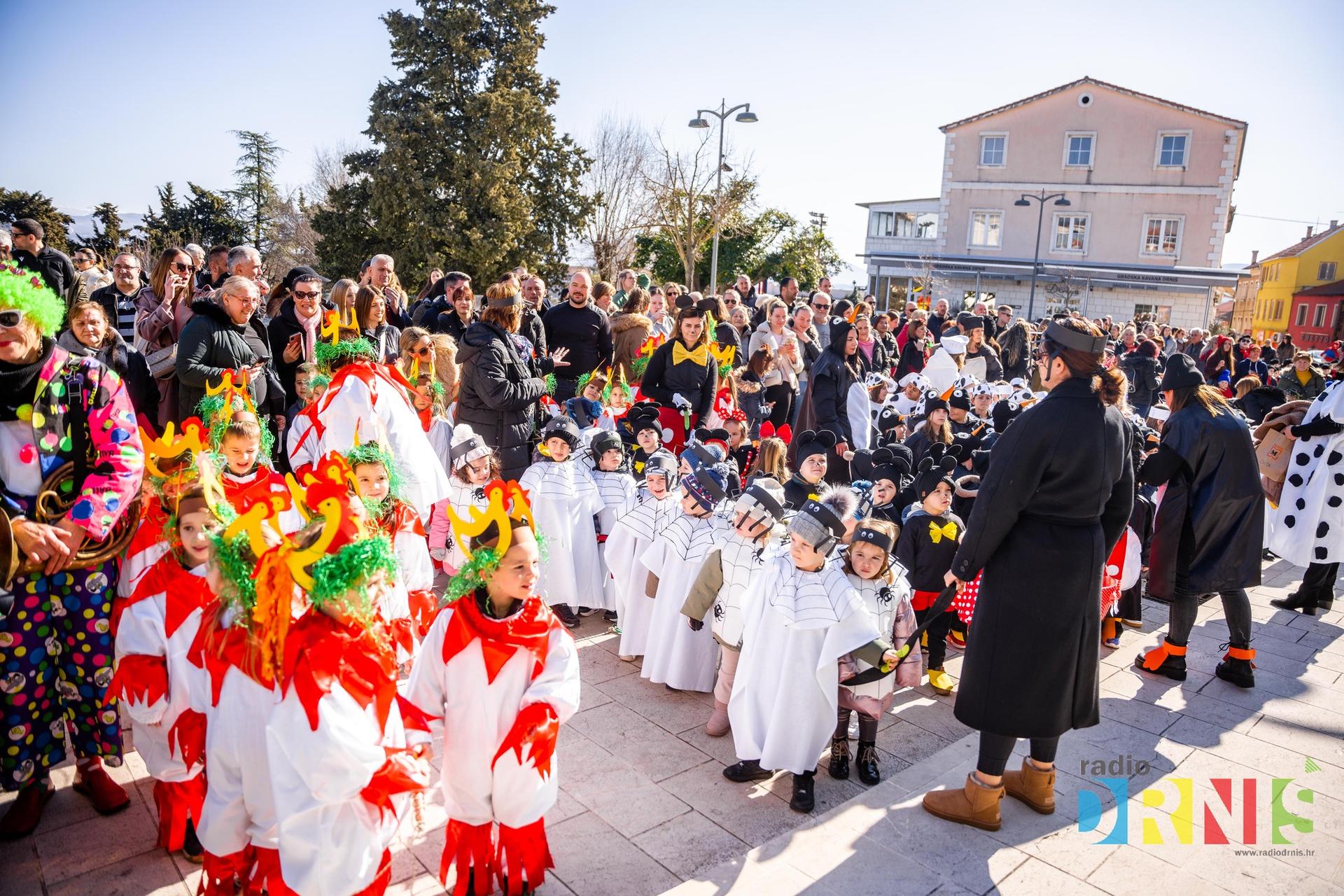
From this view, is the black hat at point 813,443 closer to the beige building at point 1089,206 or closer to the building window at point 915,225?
the beige building at point 1089,206

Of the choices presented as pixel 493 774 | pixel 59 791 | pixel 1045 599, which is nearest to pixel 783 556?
pixel 1045 599

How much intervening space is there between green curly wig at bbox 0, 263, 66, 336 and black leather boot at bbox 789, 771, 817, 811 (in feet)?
12.2

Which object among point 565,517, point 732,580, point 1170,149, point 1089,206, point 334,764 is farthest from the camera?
point 1089,206

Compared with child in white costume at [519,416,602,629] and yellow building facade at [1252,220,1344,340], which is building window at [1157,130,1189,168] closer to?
yellow building facade at [1252,220,1344,340]

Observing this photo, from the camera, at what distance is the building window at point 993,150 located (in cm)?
3566

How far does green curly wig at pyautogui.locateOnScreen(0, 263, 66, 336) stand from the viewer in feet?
10.0

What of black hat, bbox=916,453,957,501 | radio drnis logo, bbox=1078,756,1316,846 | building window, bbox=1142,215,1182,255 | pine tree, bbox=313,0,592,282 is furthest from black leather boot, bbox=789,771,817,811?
building window, bbox=1142,215,1182,255

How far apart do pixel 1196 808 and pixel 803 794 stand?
191 centimetres

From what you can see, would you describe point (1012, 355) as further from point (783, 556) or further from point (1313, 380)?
point (783, 556)

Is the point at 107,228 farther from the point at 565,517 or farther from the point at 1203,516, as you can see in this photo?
the point at 1203,516

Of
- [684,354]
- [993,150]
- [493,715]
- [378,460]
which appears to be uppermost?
[993,150]

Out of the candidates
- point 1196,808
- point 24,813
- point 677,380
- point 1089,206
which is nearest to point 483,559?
point 24,813

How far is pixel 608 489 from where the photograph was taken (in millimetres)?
5910

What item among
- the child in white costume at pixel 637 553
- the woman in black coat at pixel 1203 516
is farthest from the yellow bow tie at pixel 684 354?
the woman in black coat at pixel 1203 516
